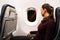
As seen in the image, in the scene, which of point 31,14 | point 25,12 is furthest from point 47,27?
point 31,14

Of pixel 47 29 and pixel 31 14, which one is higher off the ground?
pixel 31 14

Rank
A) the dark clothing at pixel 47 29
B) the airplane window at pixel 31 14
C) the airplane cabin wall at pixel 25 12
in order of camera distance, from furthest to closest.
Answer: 1. the airplane window at pixel 31 14
2. the airplane cabin wall at pixel 25 12
3. the dark clothing at pixel 47 29

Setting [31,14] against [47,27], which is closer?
[47,27]

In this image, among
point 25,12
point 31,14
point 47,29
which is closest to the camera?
point 47,29

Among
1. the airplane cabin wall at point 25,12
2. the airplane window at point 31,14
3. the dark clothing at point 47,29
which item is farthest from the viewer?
the airplane window at point 31,14

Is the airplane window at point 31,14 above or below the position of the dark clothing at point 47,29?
above

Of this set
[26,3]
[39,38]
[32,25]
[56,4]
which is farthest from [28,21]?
[39,38]

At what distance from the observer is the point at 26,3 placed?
5172 millimetres

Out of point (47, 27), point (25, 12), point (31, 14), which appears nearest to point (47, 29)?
point (47, 27)

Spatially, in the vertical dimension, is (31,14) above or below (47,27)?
above

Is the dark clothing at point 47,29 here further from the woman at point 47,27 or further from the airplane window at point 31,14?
the airplane window at point 31,14

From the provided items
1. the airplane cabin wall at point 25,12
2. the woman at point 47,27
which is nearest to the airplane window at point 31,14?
the airplane cabin wall at point 25,12

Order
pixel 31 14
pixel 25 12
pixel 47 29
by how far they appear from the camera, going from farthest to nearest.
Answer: pixel 31 14 → pixel 25 12 → pixel 47 29

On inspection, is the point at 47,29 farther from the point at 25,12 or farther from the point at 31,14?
the point at 31,14
